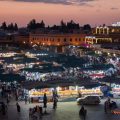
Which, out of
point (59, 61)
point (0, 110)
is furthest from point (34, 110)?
point (59, 61)

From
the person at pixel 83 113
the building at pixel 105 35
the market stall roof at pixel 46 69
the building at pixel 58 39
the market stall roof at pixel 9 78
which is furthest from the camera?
the building at pixel 58 39

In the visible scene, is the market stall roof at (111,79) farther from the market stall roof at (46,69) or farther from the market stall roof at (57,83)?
the market stall roof at (46,69)

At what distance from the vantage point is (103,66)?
29453 millimetres

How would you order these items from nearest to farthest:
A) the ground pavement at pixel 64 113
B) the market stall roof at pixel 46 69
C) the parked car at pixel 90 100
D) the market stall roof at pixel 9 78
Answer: the ground pavement at pixel 64 113
the parked car at pixel 90 100
the market stall roof at pixel 9 78
the market stall roof at pixel 46 69

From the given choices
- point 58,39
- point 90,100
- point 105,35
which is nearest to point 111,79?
point 90,100

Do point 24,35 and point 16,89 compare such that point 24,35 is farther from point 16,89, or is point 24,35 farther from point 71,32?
point 16,89

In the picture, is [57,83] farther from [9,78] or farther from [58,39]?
[58,39]

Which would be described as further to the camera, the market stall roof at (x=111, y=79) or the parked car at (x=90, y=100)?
the market stall roof at (x=111, y=79)

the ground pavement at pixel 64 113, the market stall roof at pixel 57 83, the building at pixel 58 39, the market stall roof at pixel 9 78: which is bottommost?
the ground pavement at pixel 64 113

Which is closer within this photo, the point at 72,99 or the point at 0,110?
the point at 0,110

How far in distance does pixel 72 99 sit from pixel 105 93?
68.7 inches

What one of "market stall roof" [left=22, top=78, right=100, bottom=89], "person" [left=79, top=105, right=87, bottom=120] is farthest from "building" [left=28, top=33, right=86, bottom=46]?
"person" [left=79, top=105, right=87, bottom=120]

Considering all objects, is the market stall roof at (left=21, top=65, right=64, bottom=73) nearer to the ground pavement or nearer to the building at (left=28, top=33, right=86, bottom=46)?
the ground pavement

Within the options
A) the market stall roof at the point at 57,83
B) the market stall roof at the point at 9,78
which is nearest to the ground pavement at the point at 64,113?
the market stall roof at the point at 57,83
